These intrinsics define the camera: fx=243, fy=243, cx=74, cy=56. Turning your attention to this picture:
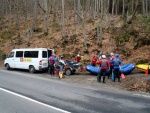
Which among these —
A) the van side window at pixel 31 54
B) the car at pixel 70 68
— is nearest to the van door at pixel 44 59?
the van side window at pixel 31 54

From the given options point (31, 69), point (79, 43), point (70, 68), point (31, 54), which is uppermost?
point (79, 43)

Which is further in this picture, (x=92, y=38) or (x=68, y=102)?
(x=92, y=38)

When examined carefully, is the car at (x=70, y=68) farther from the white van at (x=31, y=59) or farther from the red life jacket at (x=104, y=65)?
the red life jacket at (x=104, y=65)

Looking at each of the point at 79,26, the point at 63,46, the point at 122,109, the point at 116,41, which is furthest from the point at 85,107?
the point at 79,26

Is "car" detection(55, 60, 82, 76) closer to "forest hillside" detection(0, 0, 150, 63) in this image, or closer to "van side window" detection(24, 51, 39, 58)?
"van side window" detection(24, 51, 39, 58)

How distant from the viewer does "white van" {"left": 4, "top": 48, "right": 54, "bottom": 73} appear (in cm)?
2109

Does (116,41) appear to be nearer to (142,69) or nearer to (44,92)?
(142,69)

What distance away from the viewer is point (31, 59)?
71.3ft

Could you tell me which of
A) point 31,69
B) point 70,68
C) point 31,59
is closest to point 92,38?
point 70,68

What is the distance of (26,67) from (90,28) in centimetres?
1224

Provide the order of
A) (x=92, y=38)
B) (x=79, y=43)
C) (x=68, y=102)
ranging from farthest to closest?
(x=92, y=38) < (x=79, y=43) < (x=68, y=102)

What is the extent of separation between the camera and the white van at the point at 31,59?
2109 cm

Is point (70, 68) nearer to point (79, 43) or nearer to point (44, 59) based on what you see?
point (44, 59)

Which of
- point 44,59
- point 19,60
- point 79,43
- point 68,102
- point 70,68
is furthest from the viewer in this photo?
point 79,43
